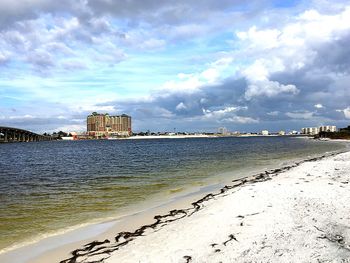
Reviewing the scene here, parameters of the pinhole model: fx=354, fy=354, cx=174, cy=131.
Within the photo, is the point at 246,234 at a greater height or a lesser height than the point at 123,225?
greater

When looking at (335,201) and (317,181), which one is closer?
(335,201)

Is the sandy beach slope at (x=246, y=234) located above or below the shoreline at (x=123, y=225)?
above

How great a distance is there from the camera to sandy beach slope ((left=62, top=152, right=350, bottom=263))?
9.44 m

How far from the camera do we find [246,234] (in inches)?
437

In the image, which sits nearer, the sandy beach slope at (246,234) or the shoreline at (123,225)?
the sandy beach slope at (246,234)

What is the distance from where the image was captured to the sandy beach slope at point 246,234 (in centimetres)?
944

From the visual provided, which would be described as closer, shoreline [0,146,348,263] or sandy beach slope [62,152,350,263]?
sandy beach slope [62,152,350,263]

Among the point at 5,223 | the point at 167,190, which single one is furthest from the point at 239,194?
the point at 5,223

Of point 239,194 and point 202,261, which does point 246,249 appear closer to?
point 202,261

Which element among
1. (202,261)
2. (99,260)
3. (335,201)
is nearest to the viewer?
(202,261)

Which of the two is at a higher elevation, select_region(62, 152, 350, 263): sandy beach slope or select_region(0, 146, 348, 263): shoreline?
select_region(62, 152, 350, 263): sandy beach slope

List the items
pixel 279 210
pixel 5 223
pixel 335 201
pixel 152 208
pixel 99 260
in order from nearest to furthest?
pixel 99 260 < pixel 279 210 < pixel 335 201 < pixel 5 223 < pixel 152 208

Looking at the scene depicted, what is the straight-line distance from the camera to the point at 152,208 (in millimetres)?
18594

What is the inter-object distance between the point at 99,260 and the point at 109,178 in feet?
76.2
